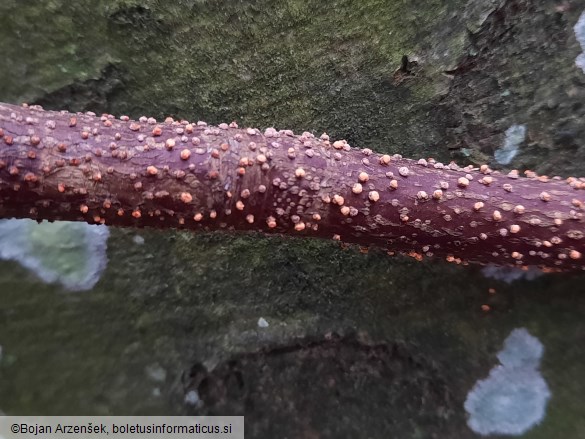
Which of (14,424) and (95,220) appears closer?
(95,220)

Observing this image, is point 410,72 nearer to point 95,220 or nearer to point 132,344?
point 95,220

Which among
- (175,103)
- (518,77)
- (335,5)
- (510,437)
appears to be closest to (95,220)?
(175,103)

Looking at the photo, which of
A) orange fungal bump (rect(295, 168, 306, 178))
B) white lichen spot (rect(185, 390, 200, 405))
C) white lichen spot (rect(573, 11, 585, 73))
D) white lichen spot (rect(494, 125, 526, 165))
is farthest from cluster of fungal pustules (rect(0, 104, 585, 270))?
white lichen spot (rect(185, 390, 200, 405))

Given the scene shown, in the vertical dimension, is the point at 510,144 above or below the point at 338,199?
above

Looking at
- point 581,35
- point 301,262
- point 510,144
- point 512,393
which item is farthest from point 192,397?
point 581,35

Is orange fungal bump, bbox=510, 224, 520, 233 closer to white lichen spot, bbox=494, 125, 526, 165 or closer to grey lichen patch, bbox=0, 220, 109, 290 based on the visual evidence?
white lichen spot, bbox=494, 125, 526, 165

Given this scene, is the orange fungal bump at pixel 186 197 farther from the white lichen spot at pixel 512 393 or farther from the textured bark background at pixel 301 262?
the white lichen spot at pixel 512 393

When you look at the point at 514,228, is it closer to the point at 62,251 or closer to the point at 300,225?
the point at 300,225
